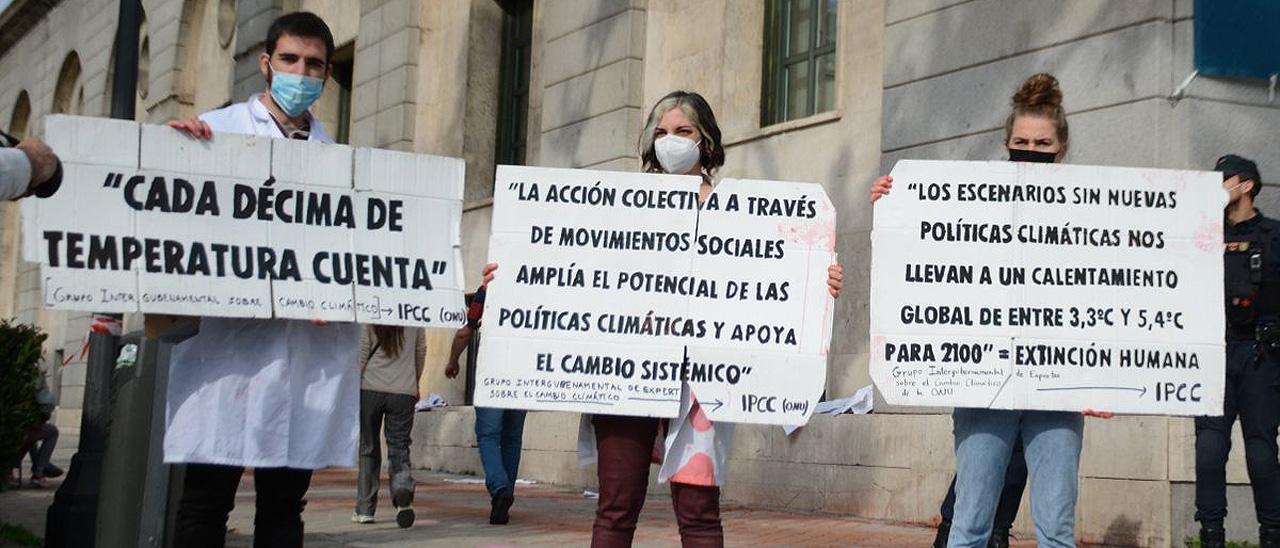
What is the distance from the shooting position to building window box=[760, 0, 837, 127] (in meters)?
12.8

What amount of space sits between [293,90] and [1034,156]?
2.56 metres

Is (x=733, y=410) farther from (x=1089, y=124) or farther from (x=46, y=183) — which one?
(x=1089, y=124)

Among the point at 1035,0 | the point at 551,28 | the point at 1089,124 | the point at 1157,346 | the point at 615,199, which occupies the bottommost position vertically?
the point at 1157,346

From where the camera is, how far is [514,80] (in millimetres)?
18062

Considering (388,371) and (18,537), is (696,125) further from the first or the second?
(18,537)

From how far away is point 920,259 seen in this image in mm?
5574

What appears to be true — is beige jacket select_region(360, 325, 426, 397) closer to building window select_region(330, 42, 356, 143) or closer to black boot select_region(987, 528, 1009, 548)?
black boot select_region(987, 528, 1009, 548)

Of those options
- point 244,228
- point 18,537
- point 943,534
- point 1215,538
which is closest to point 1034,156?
point 244,228

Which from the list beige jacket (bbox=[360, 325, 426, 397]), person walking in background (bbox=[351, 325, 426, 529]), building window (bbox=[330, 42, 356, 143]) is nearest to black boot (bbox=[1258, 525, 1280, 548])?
person walking in background (bbox=[351, 325, 426, 529])

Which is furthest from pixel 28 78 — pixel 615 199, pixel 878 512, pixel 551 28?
pixel 615 199

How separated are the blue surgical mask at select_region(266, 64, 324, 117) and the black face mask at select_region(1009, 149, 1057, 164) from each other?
7.95 ft

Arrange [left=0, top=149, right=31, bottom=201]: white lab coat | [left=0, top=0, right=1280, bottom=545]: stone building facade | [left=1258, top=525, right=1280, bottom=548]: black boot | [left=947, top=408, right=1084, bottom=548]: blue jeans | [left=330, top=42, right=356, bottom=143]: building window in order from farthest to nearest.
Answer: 1. [left=330, top=42, right=356, bottom=143]: building window
2. [left=0, top=0, right=1280, bottom=545]: stone building facade
3. [left=1258, top=525, right=1280, bottom=548]: black boot
4. [left=947, top=408, right=1084, bottom=548]: blue jeans
5. [left=0, top=149, right=31, bottom=201]: white lab coat

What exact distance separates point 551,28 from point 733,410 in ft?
36.2

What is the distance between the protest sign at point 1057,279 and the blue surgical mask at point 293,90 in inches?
78.1
